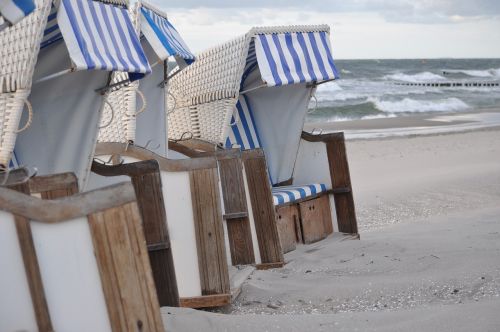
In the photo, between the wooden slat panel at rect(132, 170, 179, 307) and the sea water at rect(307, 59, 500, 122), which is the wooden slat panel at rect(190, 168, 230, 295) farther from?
the sea water at rect(307, 59, 500, 122)

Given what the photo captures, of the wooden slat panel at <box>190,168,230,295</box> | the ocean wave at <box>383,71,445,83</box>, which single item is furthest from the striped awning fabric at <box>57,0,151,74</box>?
the ocean wave at <box>383,71,445,83</box>

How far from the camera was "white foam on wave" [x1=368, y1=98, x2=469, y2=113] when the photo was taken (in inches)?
1206

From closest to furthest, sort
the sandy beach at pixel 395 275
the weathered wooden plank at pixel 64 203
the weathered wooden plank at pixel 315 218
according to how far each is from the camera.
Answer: the weathered wooden plank at pixel 64 203 < the sandy beach at pixel 395 275 < the weathered wooden plank at pixel 315 218

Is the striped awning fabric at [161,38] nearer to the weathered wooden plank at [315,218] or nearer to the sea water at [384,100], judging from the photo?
the weathered wooden plank at [315,218]

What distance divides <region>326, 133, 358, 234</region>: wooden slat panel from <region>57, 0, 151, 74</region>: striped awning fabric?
260cm

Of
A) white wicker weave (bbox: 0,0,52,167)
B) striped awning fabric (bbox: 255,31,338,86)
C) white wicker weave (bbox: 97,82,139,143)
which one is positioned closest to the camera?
white wicker weave (bbox: 0,0,52,167)

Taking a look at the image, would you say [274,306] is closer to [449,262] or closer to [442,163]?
[449,262]

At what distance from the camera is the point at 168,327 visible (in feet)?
12.7

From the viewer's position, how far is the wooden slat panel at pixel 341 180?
721 centimetres

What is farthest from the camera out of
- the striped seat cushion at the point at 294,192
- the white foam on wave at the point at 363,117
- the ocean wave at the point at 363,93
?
the ocean wave at the point at 363,93

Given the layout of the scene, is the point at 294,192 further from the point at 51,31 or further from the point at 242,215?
the point at 51,31

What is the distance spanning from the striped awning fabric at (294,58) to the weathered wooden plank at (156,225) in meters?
2.55

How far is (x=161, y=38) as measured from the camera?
615 centimetres

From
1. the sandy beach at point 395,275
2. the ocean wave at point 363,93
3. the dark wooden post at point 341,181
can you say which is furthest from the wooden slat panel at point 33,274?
the ocean wave at point 363,93
